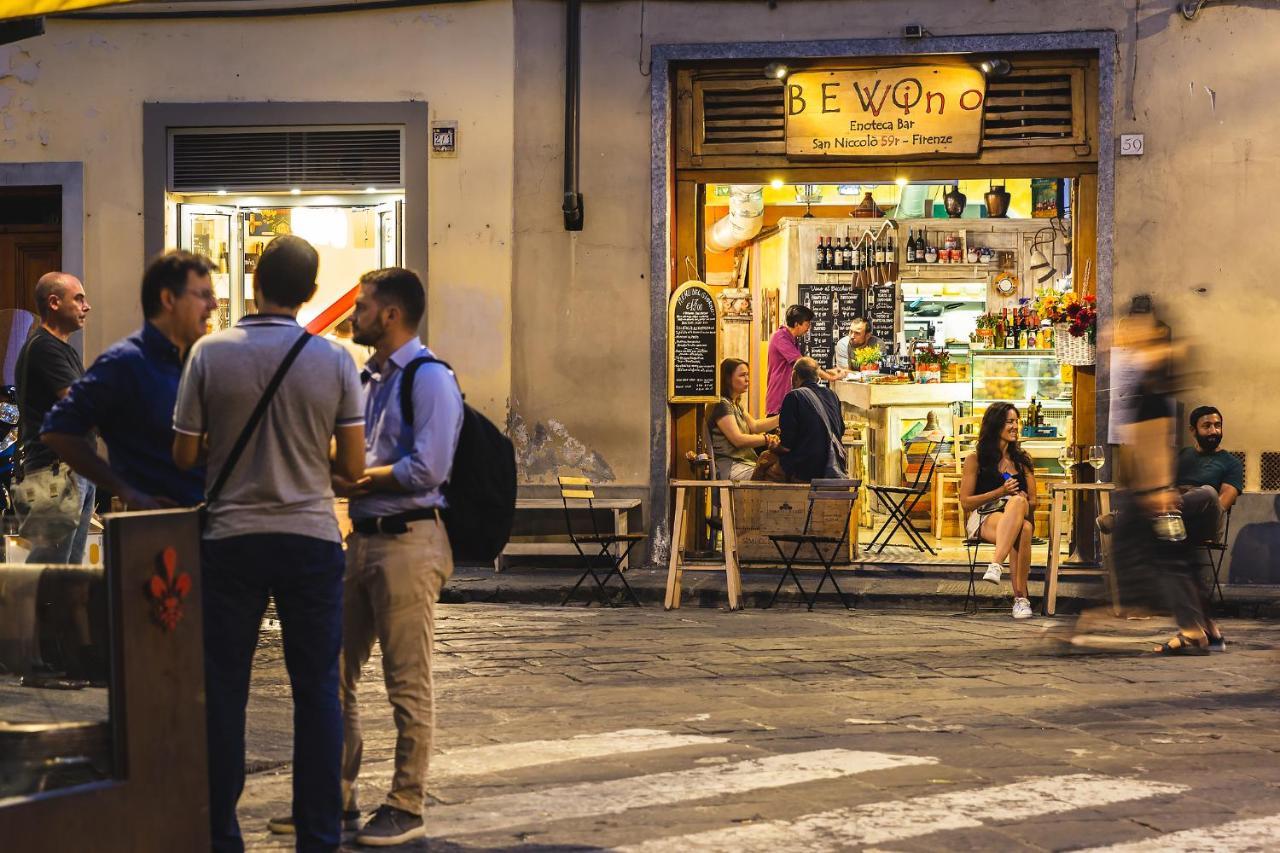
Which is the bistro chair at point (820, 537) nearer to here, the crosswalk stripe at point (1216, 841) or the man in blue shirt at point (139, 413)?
the crosswalk stripe at point (1216, 841)

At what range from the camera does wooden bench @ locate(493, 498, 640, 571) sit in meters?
13.1

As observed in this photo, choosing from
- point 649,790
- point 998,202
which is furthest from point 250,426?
point 998,202

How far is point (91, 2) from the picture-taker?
7.04 metres

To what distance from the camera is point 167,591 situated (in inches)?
183

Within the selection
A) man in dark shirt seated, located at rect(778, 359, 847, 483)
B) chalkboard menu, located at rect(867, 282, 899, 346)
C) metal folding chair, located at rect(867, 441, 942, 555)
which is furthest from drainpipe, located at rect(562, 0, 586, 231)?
chalkboard menu, located at rect(867, 282, 899, 346)

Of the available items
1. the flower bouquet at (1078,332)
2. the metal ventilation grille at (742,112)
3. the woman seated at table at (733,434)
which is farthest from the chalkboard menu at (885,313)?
the metal ventilation grille at (742,112)

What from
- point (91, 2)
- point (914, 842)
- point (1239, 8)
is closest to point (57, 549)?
point (91, 2)

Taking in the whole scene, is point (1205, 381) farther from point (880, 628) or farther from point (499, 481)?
point (499, 481)

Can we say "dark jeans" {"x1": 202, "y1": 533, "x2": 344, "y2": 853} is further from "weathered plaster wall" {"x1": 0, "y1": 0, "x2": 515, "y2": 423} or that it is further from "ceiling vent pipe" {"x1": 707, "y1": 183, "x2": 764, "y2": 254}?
"ceiling vent pipe" {"x1": 707, "y1": 183, "x2": 764, "y2": 254}

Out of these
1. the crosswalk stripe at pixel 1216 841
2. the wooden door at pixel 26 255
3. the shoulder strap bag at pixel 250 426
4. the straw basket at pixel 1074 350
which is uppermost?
the wooden door at pixel 26 255

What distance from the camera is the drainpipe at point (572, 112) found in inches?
529

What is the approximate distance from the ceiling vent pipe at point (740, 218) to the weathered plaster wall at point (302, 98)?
10.4 ft

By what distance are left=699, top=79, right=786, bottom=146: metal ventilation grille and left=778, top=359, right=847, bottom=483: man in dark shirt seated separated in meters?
2.05

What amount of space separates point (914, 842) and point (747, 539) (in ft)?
24.9
